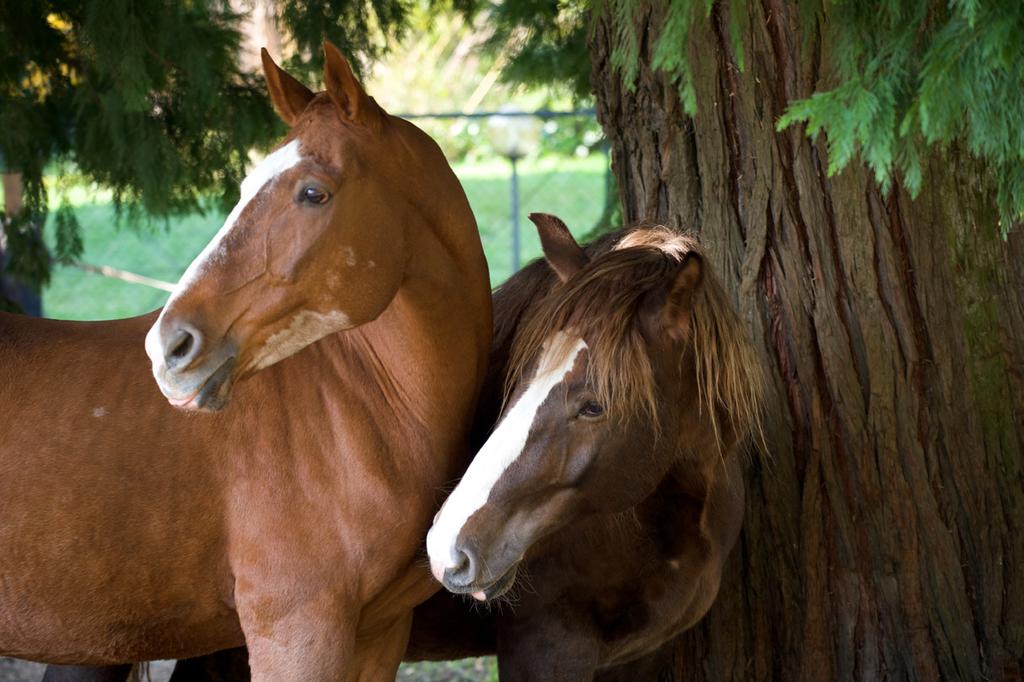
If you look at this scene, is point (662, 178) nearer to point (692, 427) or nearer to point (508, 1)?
point (692, 427)

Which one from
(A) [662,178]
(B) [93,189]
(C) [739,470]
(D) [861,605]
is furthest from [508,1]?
(D) [861,605]

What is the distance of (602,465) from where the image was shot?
2480 mm

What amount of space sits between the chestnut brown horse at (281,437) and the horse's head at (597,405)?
9.4 inches

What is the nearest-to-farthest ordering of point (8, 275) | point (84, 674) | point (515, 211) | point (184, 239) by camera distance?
point (84, 674) → point (8, 275) → point (515, 211) → point (184, 239)

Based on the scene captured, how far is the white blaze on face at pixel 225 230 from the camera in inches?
85.4

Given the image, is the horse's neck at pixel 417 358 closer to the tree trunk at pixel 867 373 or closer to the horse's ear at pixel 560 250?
the horse's ear at pixel 560 250

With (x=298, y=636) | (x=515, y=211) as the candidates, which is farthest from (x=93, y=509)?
(x=515, y=211)

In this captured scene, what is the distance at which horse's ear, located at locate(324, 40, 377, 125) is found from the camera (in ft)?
7.66

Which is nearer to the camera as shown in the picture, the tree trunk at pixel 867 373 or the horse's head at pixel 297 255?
the horse's head at pixel 297 255

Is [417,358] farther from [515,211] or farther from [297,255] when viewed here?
[515,211]

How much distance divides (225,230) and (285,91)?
1.38 feet

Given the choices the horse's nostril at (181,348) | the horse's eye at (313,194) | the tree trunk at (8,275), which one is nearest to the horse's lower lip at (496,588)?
the horse's nostril at (181,348)

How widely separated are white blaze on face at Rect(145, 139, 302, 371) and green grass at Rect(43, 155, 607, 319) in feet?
28.6

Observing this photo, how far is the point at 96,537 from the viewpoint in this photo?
8.11 ft
